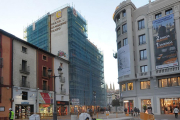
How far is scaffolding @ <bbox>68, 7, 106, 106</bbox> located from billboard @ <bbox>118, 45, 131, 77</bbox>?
8.71 m

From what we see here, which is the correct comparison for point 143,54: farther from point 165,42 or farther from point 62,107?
point 62,107

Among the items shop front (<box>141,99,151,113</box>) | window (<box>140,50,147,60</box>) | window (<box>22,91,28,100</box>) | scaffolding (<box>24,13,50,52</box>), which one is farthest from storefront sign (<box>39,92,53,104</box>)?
scaffolding (<box>24,13,50,52</box>)

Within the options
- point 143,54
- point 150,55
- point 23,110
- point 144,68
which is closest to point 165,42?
point 150,55

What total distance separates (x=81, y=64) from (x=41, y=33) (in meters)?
15.1

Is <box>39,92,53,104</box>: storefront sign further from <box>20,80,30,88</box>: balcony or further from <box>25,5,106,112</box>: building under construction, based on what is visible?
<box>25,5,106,112</box>: building under construction

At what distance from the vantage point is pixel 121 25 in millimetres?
45750

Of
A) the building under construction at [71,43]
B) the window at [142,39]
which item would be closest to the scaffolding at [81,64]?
the building under construction at [71,43]

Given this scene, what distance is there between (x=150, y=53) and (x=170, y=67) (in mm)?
5075

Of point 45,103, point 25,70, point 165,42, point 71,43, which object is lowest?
point 45,103

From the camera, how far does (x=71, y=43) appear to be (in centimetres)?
5397

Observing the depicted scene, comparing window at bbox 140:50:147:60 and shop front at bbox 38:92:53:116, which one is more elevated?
window at bbox 140:50:147:60

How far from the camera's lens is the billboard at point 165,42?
3678 centimetres

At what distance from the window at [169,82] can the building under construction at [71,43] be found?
55.3 feet

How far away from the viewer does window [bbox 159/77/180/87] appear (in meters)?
36.3
